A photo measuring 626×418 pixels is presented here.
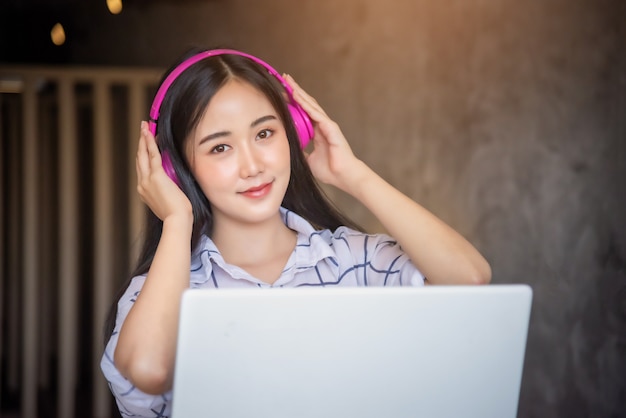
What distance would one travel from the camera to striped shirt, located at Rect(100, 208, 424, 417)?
148 cm

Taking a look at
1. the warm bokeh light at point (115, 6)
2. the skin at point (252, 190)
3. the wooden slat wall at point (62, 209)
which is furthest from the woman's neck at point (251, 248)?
the warm bokeh light at point (115, 6)

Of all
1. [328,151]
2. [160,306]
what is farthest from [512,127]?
[160,306]

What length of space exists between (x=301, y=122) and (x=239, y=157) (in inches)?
8.3

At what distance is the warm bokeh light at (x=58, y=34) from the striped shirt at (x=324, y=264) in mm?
3103

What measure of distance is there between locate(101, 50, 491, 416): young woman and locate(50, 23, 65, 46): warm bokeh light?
3.05 m

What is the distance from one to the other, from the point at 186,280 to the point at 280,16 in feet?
7.74

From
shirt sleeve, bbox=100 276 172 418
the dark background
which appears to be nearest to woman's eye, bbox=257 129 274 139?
shirt sleeve, bbox=100 276 172 418

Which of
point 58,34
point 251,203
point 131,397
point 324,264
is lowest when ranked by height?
point 131,397

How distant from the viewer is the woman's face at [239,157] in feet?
4.68

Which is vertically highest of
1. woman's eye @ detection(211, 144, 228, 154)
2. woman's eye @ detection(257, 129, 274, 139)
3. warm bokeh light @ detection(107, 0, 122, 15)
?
warm bokeh light @ detection(107, 0, 122, 15)

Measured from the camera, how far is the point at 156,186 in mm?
Result: 1401

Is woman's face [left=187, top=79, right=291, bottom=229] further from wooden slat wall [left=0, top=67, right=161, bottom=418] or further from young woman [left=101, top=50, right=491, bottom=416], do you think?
wooden slat wall [left=0, top=67, right=161, bottom=418]

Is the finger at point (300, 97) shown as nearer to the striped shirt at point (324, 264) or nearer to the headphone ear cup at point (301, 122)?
the headphone ear cup at point (301, 122)

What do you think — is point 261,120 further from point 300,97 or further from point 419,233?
point 419,233
